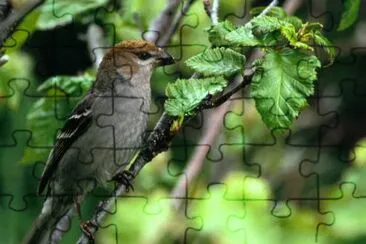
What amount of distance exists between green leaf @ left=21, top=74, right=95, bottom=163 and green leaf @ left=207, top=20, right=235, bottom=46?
67cm

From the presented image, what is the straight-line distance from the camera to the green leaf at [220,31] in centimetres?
284

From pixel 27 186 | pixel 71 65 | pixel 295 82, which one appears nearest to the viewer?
pixel 295 82

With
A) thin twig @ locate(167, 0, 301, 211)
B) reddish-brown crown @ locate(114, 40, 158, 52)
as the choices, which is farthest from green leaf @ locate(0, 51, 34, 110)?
thin twig @ locate(167, 0, 301, 211)

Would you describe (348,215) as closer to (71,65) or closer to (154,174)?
(154,174)

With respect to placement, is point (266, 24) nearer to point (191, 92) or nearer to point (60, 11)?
point (191, 92)

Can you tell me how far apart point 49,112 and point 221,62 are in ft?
2.81

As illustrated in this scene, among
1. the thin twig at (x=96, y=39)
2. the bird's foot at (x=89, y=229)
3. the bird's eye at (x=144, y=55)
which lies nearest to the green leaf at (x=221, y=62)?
the bird's foot at (x=89, y=229)

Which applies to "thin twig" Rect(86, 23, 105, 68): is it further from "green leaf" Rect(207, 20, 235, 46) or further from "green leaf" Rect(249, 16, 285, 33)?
"green leaf" Rect(249, 16, 285, 33)

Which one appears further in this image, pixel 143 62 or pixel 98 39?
pixel 98 39

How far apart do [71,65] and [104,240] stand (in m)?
1.01

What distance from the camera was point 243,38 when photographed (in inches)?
108

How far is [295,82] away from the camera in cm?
274

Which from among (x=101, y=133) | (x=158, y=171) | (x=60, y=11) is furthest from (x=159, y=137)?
(x=158, y=171)

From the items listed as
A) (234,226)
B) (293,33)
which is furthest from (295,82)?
(234,226)
